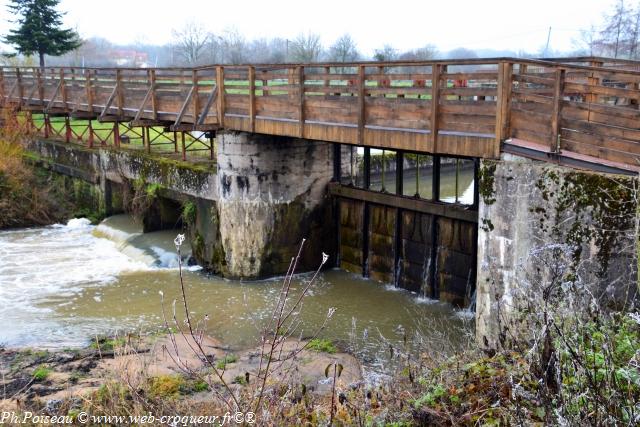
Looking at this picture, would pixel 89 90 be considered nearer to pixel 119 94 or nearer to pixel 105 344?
pixel 119 94

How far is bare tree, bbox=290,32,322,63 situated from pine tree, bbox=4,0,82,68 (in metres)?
17.9

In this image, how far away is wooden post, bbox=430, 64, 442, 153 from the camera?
10367 millimetres

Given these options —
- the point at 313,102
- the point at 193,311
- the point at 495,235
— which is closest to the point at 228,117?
the point at 313,102

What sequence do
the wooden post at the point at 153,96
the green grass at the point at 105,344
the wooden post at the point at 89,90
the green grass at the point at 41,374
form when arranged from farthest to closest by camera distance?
the wooden post at the point at 89,90, the wooden post at the point at 153,96, the green grass at the point at 105,344, the green grass at the point at 41,374

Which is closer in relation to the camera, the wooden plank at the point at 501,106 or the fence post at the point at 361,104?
the wooden plank at the point at 501,106

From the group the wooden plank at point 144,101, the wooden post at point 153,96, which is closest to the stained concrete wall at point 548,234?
the wooden post at point 153,96

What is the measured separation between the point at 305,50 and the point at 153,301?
149 feet

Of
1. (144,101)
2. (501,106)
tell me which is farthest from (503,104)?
(144,101)

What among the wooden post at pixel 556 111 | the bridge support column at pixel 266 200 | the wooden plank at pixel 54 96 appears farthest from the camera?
the wooden plank at pixel 54 96

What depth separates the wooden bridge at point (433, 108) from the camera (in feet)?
27.6

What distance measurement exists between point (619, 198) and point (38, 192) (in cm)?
1947

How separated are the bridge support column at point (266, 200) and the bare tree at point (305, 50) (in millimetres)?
34287

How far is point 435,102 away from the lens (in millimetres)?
10477

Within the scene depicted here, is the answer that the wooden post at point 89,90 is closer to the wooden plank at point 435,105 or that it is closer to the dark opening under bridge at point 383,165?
the dark opening under bridge at point 383,165
